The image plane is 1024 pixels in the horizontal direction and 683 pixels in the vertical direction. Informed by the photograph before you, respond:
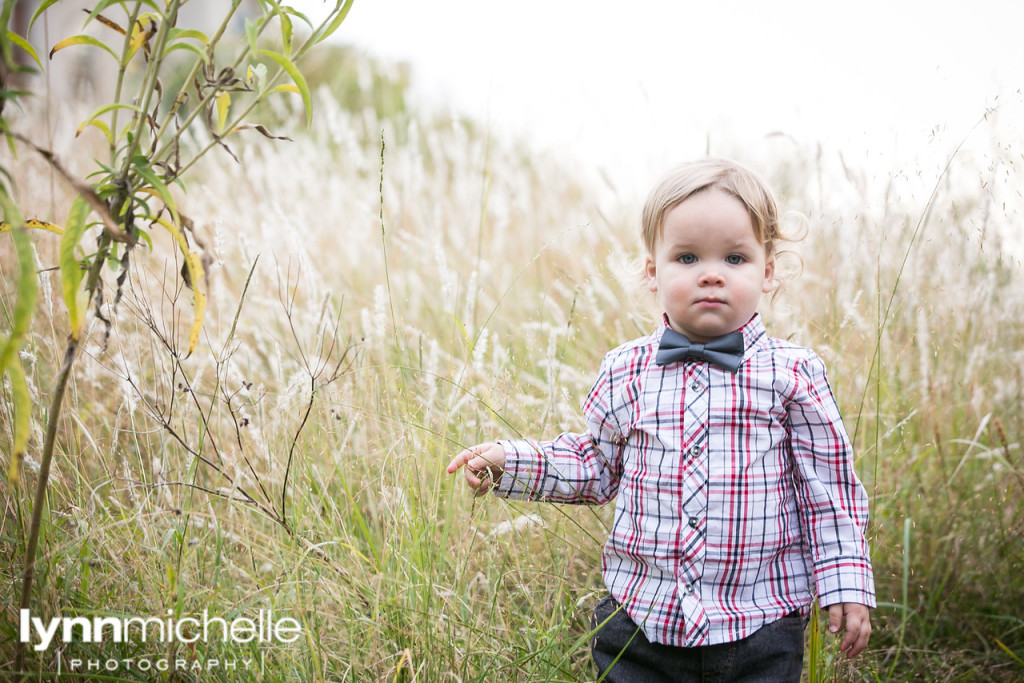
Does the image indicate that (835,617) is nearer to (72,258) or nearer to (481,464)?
(481,464)

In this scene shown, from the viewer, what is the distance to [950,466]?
222 cm

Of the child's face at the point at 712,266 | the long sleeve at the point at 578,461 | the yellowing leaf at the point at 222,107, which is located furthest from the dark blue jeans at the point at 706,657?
the yellowing leaf at the point at 222,107

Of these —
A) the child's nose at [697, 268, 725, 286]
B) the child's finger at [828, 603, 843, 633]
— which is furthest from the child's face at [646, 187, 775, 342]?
the child's finger at [828, 603, 843, 633]

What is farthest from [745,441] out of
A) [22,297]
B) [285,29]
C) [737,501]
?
[22,297]

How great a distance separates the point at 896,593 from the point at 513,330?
131 centimetres

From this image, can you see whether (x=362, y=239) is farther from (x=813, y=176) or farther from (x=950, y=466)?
(x=950, y=466)

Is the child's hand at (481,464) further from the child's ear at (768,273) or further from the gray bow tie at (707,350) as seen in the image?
the child's ear at (768,273)

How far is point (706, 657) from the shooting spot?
1411 mm

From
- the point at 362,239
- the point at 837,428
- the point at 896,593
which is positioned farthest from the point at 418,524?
the point at 362,239

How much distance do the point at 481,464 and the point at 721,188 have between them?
2.33ft

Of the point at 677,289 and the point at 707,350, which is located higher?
the point at 677,289

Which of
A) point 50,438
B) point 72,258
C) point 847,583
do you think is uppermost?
point 72,258

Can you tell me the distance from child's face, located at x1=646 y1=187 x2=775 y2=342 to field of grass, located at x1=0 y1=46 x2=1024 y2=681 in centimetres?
26

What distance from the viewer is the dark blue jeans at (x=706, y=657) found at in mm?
1407
